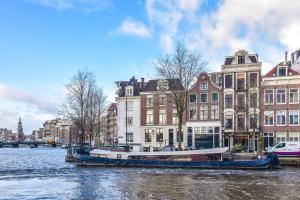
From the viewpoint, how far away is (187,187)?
1219 inches

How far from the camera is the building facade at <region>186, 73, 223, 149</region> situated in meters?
70.0

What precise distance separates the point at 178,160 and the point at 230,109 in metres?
22.9

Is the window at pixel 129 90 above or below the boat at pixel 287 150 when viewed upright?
above

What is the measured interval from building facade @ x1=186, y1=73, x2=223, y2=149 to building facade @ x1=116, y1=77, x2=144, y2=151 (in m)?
12.3

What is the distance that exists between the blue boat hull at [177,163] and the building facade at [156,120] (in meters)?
23.9

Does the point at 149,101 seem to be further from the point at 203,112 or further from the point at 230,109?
the point at 230,109

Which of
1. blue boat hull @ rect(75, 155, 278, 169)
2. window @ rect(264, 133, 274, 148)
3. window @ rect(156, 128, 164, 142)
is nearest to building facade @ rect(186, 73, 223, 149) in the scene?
window @ rect(156, 128, 164, 142)

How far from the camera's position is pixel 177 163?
4819cm

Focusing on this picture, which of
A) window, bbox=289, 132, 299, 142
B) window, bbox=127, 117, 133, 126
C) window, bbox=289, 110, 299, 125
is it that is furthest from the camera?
window, bbox=127, 117, 133, 126

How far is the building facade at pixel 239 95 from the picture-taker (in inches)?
2611

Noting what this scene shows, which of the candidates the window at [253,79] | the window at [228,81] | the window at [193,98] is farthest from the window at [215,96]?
the window at [253,79]

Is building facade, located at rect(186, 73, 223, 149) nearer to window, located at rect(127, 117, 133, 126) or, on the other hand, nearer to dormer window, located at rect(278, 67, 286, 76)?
dormer window, located at rect(278, 67, 286, 76)

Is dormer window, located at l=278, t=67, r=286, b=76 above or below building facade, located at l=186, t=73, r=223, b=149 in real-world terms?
above

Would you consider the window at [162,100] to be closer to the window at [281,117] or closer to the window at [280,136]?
the window at [281,117]
